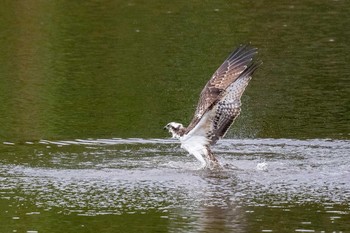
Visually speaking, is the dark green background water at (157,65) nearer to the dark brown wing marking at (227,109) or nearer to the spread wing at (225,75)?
the spread wing at (225,75)

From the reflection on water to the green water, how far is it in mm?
19

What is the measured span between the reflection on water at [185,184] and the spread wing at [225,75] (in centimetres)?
61

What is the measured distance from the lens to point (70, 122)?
14.6 m

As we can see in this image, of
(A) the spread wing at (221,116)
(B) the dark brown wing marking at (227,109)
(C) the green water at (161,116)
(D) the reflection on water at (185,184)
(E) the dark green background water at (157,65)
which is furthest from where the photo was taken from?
(E) the dark green background water at (157,65)

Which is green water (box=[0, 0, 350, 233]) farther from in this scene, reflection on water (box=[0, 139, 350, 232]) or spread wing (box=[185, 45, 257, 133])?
spread wing (box=[185, 45, 257, 133])

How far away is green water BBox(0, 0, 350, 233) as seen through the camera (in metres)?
10.0

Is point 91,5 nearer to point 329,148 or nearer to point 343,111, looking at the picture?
point 343,111

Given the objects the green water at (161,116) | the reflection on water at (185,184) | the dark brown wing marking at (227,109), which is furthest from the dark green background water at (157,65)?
the dark brown wing marking at (227,109)

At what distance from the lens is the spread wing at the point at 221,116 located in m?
11.8

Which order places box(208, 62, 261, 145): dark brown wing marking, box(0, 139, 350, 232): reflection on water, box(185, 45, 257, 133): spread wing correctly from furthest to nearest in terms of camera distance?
box(185, 45, 257, 133): spread wing → box(208, 62, 261, 145): dark brown wing marking → box(0, 139, 350, 232): reflection on water

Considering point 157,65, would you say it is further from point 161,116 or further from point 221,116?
point 221,116

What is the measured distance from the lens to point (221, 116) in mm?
12109

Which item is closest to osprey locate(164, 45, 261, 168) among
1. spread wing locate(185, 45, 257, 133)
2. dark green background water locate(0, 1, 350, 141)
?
spread wing locate(185, 45, 257, 133)

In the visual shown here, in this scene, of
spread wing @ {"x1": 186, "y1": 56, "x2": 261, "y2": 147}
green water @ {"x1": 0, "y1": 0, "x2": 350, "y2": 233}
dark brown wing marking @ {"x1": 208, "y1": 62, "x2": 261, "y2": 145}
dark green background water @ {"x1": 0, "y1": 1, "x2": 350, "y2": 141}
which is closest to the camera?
green water @ {"x1": 0, "y1": 0, "x2": 350, "y2": 233}
